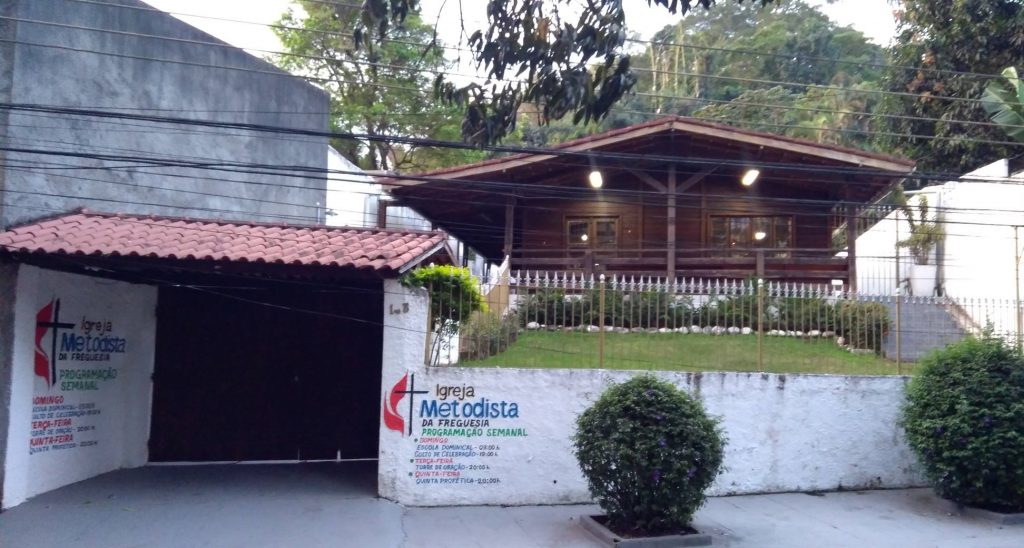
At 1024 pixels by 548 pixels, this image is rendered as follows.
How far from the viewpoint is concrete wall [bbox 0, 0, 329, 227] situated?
10977 mm

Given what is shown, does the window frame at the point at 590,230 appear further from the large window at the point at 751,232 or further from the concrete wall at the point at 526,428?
the concrete wall at the point at 526,428

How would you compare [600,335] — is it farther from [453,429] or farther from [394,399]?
[394,399]

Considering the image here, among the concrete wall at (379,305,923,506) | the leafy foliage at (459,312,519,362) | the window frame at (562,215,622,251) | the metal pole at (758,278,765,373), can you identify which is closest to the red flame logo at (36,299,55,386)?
the concrete wall at (379,305,923,506)

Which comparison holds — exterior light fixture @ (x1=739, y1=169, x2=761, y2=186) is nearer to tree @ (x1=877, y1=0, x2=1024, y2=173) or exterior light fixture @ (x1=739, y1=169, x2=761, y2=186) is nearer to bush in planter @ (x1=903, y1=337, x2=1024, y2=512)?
tree @ (x1=877, y1=0, x2=1024, y2=173)

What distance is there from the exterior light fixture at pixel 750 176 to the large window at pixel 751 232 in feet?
3.77

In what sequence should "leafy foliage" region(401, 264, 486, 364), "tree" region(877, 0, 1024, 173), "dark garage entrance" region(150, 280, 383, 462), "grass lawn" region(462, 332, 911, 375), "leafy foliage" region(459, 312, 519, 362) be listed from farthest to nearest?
"tree" region(877, 0, 1024, 173), "dark garage entrance" region(150, 280, 383, 462), "grass lawn" region(462, 332, 911, 375), "leafy foliage" region(459, 312, 519, 362), "leafy foliage" region(401, 264, 486, 364)

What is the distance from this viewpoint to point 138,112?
13547 mm

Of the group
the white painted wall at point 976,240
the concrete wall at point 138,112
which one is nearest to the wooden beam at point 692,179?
the white painted wall at point 976,240

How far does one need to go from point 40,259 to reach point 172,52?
19.3 feet

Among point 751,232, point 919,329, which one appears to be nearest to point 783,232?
point 751,232

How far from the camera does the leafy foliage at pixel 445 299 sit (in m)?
10.9

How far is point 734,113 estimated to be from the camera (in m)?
32.5

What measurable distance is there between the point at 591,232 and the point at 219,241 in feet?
33.7

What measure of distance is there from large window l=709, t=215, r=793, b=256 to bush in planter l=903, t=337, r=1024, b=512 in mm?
8382
